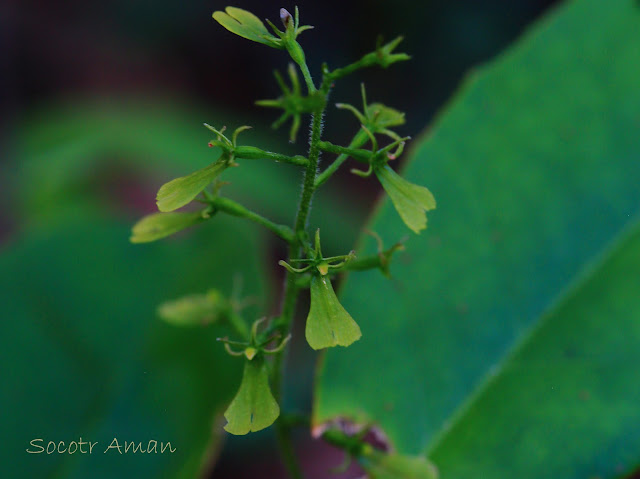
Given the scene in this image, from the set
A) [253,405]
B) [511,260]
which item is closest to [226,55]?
[511,260]

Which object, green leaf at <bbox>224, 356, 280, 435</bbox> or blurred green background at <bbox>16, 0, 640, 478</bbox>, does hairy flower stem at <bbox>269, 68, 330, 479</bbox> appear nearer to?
green leaf at <bbox>224, 356, 280, 435</bbox>

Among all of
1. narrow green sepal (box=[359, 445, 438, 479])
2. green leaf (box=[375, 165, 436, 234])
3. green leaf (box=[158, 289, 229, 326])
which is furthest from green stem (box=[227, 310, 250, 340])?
green leaf (box=[375, 165, 436, 234])

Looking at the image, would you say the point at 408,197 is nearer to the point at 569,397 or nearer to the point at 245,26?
the point at 245,26

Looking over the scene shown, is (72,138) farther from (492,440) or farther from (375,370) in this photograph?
(492,440)

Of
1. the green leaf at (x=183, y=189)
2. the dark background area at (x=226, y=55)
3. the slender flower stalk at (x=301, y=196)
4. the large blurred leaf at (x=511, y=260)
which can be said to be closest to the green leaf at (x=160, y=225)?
the slender flower stalk at (x=301, y=196)

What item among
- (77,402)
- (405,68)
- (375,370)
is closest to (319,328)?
(375,370)
